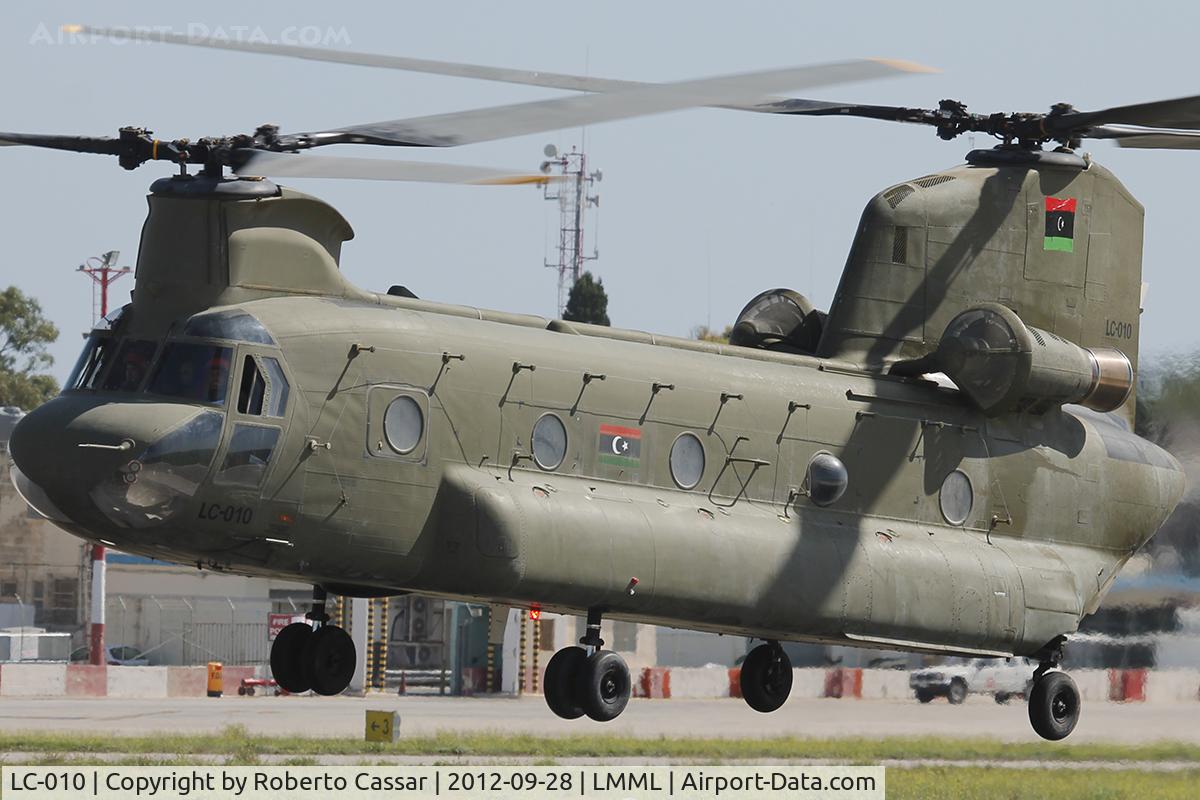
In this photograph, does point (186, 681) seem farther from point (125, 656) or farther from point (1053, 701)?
point (1053, 701)

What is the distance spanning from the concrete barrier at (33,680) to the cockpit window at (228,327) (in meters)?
29.8

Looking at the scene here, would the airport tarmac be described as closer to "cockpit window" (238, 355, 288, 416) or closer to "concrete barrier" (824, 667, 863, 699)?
"concrete barrier" (824, 667, 863, 699)

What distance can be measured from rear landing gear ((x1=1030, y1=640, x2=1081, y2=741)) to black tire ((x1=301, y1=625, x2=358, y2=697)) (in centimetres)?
787

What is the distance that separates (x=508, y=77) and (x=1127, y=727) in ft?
65.5

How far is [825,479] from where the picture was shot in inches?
818

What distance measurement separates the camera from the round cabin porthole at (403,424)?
18031 millimetres

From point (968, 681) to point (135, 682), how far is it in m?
19.9

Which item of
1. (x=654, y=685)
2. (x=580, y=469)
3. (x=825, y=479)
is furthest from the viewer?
(x=654, y=685)

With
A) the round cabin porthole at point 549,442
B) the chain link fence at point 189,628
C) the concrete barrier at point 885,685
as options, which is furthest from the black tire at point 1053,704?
the chain link fence at point 189,628

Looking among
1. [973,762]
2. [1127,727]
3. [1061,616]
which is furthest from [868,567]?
[1127,727]

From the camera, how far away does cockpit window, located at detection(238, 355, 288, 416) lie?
17.3 meters

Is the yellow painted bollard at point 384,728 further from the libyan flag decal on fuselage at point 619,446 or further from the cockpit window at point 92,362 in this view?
the cockpit window at point 92,362

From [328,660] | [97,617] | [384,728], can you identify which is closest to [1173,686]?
[384,728]

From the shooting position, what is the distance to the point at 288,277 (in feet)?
60.0
